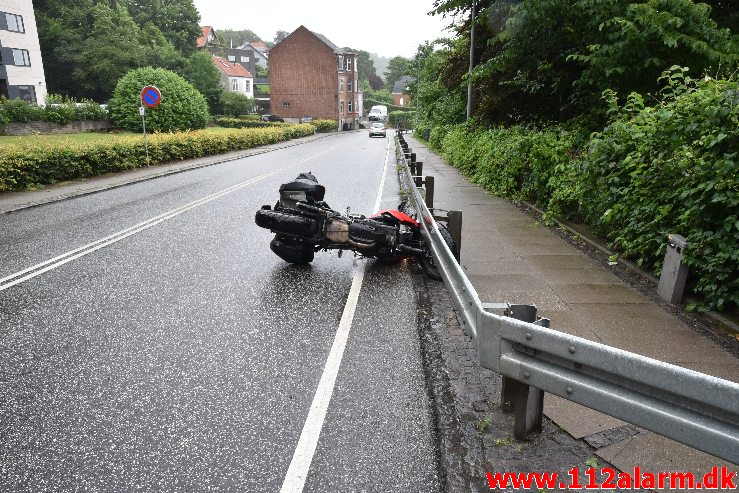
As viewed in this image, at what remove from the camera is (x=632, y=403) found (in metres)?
2.20

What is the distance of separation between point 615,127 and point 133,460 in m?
6.93

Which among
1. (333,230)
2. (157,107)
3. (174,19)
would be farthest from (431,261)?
(174,19)

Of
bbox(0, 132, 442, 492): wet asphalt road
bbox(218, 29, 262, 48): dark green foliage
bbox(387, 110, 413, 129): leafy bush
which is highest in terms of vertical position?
bbox(218, 29, 262, 48): dark green foliage

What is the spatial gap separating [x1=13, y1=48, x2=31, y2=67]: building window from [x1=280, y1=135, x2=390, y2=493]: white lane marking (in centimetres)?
5836

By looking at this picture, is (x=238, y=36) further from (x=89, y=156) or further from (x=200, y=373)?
(x=200, y=373)

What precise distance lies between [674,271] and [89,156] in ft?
57.9

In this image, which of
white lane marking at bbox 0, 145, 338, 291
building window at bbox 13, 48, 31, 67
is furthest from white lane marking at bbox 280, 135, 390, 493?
building window at bbox 13, 48, 31, 67

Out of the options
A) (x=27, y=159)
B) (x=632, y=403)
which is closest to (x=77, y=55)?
(x=27, y=159)

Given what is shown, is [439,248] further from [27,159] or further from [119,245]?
[27,159]

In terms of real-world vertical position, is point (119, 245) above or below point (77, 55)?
below

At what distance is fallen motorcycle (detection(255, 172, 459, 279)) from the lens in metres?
6.39

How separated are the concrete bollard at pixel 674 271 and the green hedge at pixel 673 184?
11cm

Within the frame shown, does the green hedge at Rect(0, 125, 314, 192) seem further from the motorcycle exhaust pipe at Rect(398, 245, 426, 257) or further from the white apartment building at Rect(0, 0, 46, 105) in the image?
the white apartment building at Rect(0, 0, 46, 105)

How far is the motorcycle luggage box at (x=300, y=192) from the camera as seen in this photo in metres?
6.55
